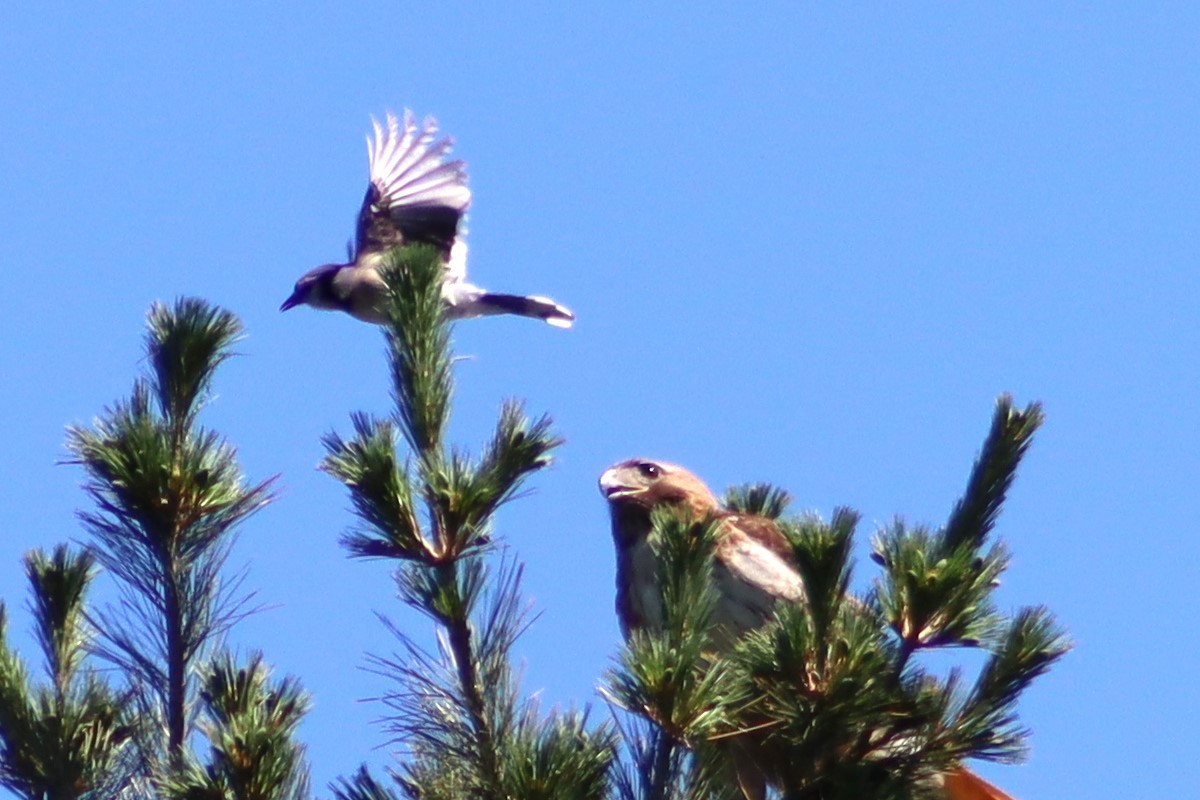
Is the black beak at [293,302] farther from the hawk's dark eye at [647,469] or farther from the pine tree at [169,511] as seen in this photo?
the pine tree at [169,511]

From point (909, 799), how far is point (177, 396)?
1.55m

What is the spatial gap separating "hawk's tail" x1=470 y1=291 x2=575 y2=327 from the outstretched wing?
2.07 feet

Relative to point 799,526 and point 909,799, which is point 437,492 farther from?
point 909,799

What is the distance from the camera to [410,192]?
9594mm

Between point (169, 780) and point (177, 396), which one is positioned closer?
point (169, 780)

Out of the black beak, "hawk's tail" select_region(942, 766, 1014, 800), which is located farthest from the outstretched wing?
"hawk's tail" select_region(942, 766, 1014, 800)

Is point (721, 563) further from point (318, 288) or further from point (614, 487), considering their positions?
point (318, 288)

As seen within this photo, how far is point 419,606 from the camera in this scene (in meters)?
3.28

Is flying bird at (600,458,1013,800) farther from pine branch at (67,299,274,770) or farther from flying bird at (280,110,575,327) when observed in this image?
flying bird at (280,110,575,327)

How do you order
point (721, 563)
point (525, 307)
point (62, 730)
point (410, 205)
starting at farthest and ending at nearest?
point (525, 307)
point (410, 205)
point (721, 563)
point (62, 730)

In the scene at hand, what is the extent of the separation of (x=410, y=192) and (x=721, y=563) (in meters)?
5.05

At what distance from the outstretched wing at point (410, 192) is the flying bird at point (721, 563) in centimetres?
362

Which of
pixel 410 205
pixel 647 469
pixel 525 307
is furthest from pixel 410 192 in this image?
pixel 647 469

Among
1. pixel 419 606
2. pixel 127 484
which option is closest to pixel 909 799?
pixel 419 606
